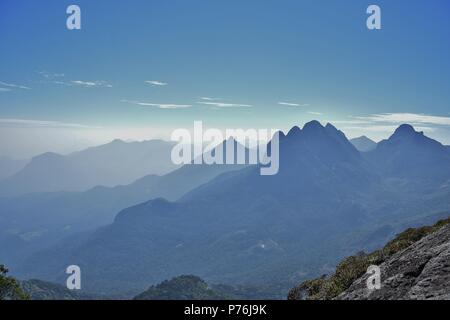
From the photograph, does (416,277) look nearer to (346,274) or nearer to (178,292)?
(346,274)

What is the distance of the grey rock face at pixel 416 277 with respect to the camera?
13102 millimetres

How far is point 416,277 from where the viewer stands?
14891mm

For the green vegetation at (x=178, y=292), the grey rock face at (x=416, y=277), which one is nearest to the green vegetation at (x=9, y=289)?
the grey rock face at (x=416, y=277)

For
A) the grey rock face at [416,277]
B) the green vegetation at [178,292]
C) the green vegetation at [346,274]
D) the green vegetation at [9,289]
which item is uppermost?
the grey rock face at [416,277]

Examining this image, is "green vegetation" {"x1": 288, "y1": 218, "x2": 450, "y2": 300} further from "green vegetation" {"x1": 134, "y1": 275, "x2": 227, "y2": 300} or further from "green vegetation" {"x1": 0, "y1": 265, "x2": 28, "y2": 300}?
"green vegetation" {"x1": 134, "y1": 275, "x2": 227, "y2": 300}

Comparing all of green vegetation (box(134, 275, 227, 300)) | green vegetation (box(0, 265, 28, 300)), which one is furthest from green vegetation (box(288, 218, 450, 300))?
green vegetation (box(134, 275, 227, 300))

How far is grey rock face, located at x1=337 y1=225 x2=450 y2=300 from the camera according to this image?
1310 centimetres

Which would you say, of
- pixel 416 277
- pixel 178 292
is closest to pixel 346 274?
pixel 416 277

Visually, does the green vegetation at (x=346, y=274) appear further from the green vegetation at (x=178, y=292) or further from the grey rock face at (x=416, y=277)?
Answer: the green vegetation at (x=178, y=292)

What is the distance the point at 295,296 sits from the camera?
24844 mm

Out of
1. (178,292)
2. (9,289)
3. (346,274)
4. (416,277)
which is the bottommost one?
(178,292)

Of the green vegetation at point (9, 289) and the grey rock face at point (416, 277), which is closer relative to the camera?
the grey rock face at point (416, 277)

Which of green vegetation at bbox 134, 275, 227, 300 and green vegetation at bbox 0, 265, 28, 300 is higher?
green vegetation at bbox 0, 265, 28, 300
